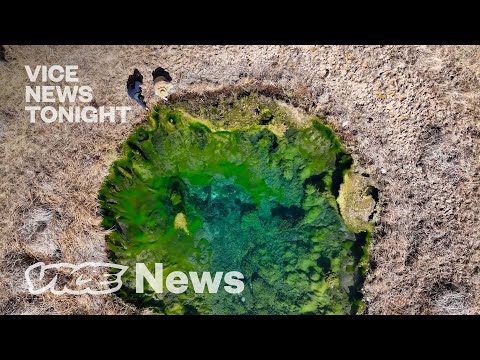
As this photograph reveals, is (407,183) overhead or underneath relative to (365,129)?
underneath

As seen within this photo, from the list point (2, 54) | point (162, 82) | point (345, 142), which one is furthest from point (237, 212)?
point (2, 54)

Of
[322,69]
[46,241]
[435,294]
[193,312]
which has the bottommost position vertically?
[193,312]

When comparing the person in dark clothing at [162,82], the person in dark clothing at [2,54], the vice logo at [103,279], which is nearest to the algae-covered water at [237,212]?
the vice logo at [103,279]

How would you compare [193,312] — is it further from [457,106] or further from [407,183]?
[457,106]

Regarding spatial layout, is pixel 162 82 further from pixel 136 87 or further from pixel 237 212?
pixel 237 212

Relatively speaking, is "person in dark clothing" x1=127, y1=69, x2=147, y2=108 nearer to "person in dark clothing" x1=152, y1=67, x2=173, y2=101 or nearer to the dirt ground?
the dirt ground

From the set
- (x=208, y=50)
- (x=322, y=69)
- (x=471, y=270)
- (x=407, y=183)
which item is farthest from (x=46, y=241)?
(x=471, y=270)

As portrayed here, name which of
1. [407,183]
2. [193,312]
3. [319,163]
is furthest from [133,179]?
[407,183]
